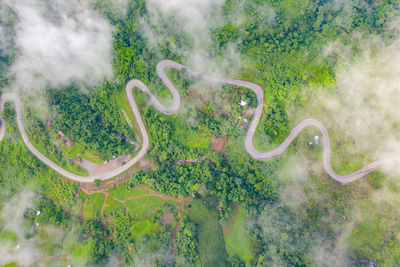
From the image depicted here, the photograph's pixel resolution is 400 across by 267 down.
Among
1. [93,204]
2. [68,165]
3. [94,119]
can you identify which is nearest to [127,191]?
[93,204]

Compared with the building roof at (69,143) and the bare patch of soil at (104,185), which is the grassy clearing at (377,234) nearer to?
the bare patch of soil at (104,185)

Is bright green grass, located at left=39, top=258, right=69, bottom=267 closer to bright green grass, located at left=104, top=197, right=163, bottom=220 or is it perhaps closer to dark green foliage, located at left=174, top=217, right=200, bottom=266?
bright green grass, located at left=104, top=197, right=163, bottom=220

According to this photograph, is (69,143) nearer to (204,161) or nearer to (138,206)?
(138,206)

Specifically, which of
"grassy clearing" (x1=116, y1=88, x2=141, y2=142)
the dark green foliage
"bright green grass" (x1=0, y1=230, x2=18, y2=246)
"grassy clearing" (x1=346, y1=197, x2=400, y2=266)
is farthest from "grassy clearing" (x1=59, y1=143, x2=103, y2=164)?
"grassy clearing" (x1=346, y1=197, x2=400, y2=266)

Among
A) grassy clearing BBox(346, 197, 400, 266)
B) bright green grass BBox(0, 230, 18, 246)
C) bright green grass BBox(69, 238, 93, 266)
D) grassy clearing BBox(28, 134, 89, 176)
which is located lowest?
bright green grass BBox(0, 230, 18, 246)

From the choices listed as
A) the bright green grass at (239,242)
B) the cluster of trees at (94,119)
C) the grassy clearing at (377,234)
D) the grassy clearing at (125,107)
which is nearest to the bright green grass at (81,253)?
the cluster of trees at (94,119)
